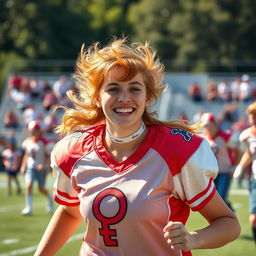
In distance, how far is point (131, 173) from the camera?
139 inches

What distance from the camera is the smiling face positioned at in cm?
354

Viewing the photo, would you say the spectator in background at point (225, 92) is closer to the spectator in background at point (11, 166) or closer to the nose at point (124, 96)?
the spectator in background at point (11, 166)

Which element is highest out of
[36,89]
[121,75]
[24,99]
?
[36,89]

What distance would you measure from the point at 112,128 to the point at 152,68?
345 millimetres

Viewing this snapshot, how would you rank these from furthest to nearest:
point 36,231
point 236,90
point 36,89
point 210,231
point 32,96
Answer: point 32,96 < point 36,89 < point 236,90 < point 36,231 < point 210,231

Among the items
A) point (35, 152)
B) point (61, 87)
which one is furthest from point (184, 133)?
point (61, 87)

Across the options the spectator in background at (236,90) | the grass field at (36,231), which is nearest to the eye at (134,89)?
the grass field at (36,231)

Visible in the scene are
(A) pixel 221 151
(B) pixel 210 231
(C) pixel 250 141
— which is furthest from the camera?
(A) pixel 221 151

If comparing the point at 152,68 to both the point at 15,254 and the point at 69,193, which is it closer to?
the point at 69,193

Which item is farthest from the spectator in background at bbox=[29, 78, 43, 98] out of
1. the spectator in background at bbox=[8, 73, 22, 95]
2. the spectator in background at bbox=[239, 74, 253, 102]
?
the spectator in background at bbox=[239, 74, 253, 102]

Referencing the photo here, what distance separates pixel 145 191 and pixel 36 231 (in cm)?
784

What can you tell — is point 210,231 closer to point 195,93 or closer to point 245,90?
point 245,90

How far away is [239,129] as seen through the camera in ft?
73.4

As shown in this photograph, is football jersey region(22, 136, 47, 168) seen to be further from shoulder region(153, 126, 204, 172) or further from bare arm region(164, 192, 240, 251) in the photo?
bare arm region(164, 192, 240, 251)
